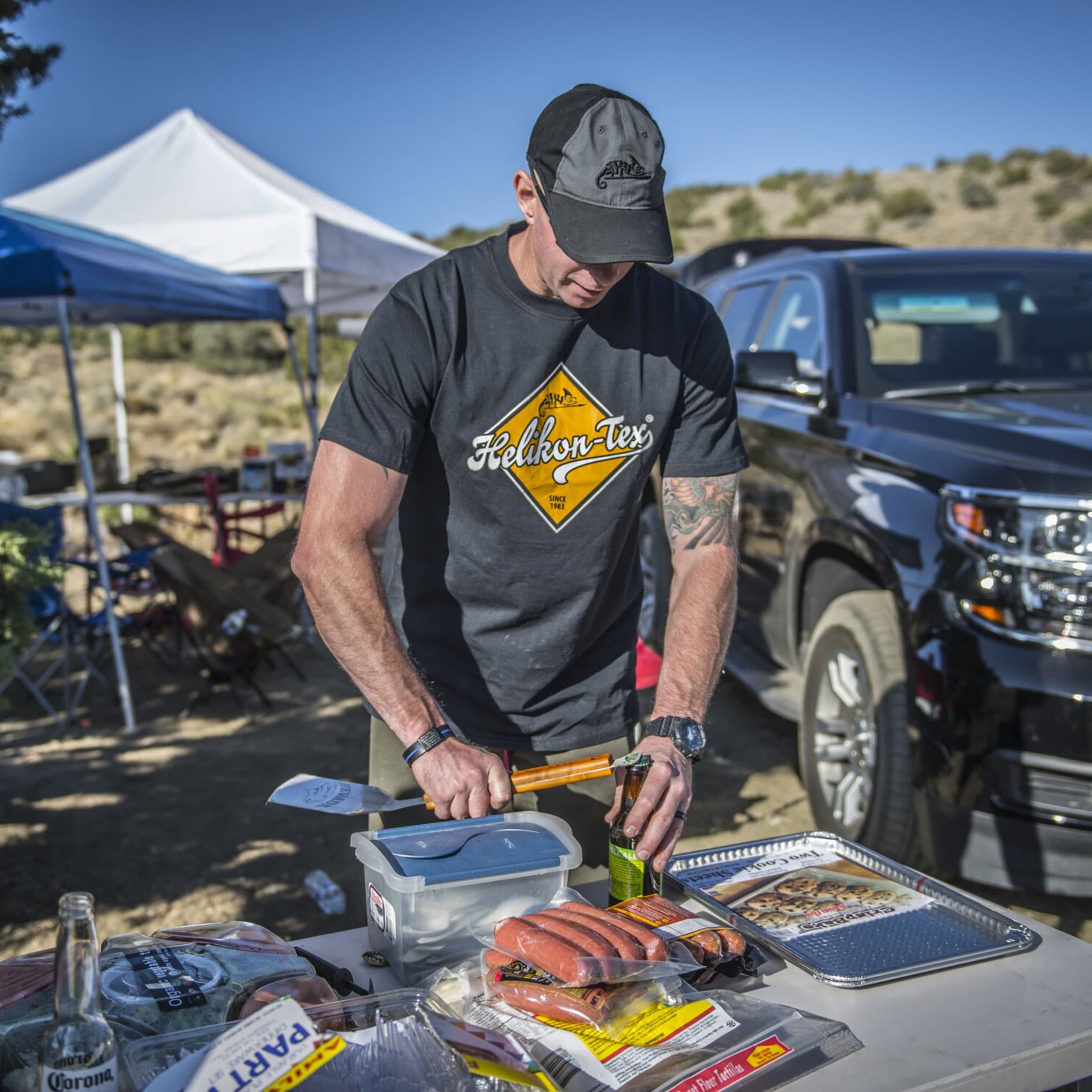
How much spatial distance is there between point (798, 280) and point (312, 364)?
6.20 metres

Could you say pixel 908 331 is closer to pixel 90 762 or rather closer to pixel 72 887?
pixel 72 887

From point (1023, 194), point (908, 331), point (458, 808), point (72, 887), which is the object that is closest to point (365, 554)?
point (458, 808)

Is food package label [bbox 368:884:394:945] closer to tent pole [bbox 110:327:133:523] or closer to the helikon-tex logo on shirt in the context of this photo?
the helikon-tex logo on shirt

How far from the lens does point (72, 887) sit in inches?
174

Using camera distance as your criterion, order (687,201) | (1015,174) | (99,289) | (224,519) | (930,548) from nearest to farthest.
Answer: (930,548)
(99,289)
(224,519)
(1015,174)
(687,201)

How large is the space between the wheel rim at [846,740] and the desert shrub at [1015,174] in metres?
43.4

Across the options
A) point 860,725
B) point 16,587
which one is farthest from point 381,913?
point 16,587

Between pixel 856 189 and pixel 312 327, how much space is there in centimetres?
4029

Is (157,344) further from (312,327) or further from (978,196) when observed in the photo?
(978,196)

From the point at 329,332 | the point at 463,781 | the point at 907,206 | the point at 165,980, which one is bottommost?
the point at 165,980

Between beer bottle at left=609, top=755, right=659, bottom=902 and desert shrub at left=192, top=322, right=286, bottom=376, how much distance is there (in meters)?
31.1

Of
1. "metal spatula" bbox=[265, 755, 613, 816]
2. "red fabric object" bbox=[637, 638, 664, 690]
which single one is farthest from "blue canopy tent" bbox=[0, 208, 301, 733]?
"metal spatula" bbox=[265, 755, 613, 816]

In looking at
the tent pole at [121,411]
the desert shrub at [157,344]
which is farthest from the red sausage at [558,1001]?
the desert shrub at [157,344]

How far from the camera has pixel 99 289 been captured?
620cm
